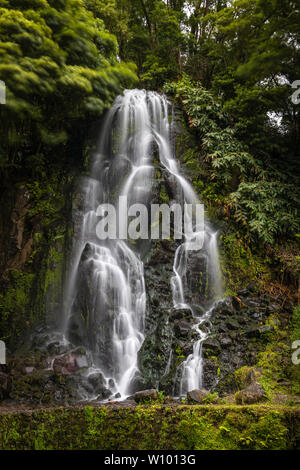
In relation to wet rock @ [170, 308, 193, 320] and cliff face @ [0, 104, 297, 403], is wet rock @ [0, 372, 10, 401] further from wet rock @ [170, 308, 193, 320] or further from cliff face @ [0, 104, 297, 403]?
wet rock @ [170, 308, 193, 320]

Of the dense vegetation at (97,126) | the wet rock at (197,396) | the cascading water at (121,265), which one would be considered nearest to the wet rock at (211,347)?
the cascading water at (121,265)

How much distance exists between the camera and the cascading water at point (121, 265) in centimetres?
653

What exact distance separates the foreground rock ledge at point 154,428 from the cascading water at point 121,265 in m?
2.52

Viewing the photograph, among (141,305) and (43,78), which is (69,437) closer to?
(141,305)

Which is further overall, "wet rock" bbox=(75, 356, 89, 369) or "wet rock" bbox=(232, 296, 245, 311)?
"wet rock" bbox=(232, 296, 245, 311)

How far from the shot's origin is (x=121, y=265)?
24.9 feet

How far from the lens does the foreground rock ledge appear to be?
2.90 m

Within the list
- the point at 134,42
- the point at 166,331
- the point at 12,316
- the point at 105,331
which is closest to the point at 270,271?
the point at 166,331

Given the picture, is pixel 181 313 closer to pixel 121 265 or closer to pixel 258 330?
pixel 258 330

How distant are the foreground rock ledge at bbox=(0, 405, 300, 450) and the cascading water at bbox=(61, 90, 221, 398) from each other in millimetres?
2524

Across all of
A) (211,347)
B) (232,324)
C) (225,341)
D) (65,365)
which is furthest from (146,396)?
(232,324)

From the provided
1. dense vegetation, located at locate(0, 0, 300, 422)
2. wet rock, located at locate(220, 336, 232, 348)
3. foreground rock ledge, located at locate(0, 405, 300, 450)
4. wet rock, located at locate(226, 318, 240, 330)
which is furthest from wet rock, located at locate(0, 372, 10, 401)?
wet rock, located at locate(226, 318, 240, 330)

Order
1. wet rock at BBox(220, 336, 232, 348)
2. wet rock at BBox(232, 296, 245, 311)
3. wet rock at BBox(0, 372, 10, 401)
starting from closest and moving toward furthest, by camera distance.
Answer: wet rock at BBox(0, 372, 10, 401), wet rock at BBox(220, 336, 232, 348), wet rock at BBox(232, 296, 245, 311)

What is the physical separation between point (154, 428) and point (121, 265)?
4689mm
